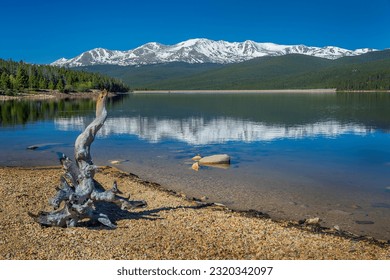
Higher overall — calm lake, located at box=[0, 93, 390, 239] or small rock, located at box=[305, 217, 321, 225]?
calm lake, located at box=[0, 93, 390, 239]

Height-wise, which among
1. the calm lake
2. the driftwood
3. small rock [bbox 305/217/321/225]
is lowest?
small rock [bbox 305/217/321/225]

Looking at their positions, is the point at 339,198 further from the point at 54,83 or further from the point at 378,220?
the point at 54,83

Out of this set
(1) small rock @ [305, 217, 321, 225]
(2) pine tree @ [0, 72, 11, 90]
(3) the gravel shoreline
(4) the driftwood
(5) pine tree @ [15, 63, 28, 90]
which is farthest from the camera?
(5) pine tree @ [15, 63, 28, 90]

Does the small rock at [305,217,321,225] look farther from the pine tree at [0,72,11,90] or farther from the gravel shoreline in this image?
the pine tree at [0,72,11,90]

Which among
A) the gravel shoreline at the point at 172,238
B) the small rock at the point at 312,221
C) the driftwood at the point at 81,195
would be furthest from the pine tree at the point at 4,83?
the small rock at the point at 312,221

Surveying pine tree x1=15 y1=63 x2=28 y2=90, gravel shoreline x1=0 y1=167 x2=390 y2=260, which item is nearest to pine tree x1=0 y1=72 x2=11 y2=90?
pine tree x1=15 y1=63 x2=28 y2=90

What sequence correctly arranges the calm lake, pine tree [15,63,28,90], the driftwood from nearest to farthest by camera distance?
the driftwood, the calm lake, pine tree [15,63,28,90]

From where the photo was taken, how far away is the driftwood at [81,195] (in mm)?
15297

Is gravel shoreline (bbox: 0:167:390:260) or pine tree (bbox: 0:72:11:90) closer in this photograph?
gravel shoreline (bbox: 0:167:390:260)

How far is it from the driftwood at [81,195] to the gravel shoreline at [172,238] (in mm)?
411

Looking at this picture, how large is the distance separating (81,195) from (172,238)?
155 inches

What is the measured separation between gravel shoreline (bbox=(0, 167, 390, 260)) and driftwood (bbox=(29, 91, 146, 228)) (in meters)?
0.41

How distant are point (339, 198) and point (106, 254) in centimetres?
1584

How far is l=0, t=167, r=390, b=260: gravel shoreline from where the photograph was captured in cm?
1335
